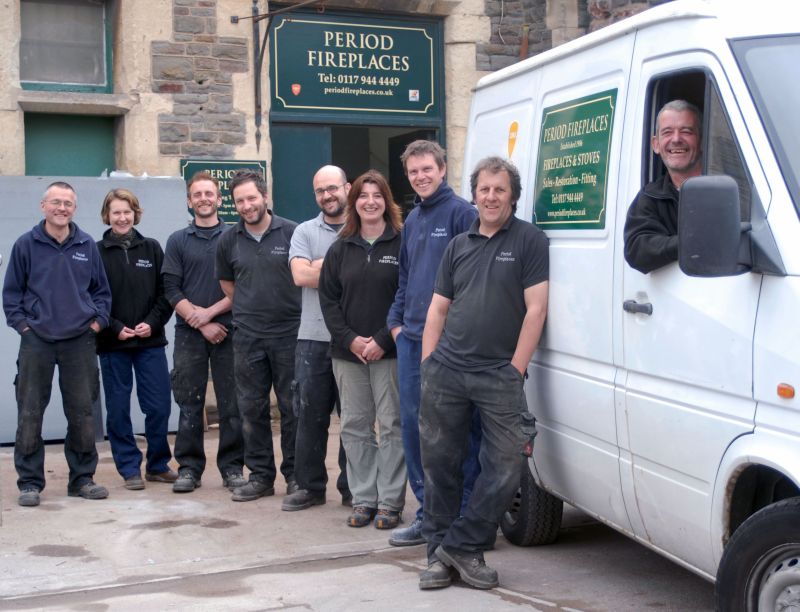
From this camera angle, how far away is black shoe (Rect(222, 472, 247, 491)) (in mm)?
7883

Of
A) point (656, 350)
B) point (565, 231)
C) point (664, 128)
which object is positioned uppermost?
point (664, 128)

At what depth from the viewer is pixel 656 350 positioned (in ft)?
14.6

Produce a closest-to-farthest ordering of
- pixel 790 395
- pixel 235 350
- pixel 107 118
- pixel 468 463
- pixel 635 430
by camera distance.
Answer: pixel 790 395
pixel 635 430
pixel 468 463
pixel 235 350
pixel 107 118

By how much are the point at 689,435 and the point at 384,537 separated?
272 centimetres

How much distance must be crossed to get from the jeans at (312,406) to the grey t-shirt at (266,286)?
1.14 feet

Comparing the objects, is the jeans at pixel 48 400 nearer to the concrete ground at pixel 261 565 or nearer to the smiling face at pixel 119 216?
the concrete ground at pixel 261 565

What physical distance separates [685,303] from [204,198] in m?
4.51

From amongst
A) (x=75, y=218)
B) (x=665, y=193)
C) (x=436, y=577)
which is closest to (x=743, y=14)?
(x=665, y=193)

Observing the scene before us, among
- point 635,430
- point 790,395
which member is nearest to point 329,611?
point 635,430

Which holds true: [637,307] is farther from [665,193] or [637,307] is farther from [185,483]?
[185,483]

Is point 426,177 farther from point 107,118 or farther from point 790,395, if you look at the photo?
point 107,118

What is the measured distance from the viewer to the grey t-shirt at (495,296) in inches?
212

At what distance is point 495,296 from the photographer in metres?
5.39

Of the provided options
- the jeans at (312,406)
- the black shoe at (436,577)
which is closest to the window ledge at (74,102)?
the jeans at (312,406)
